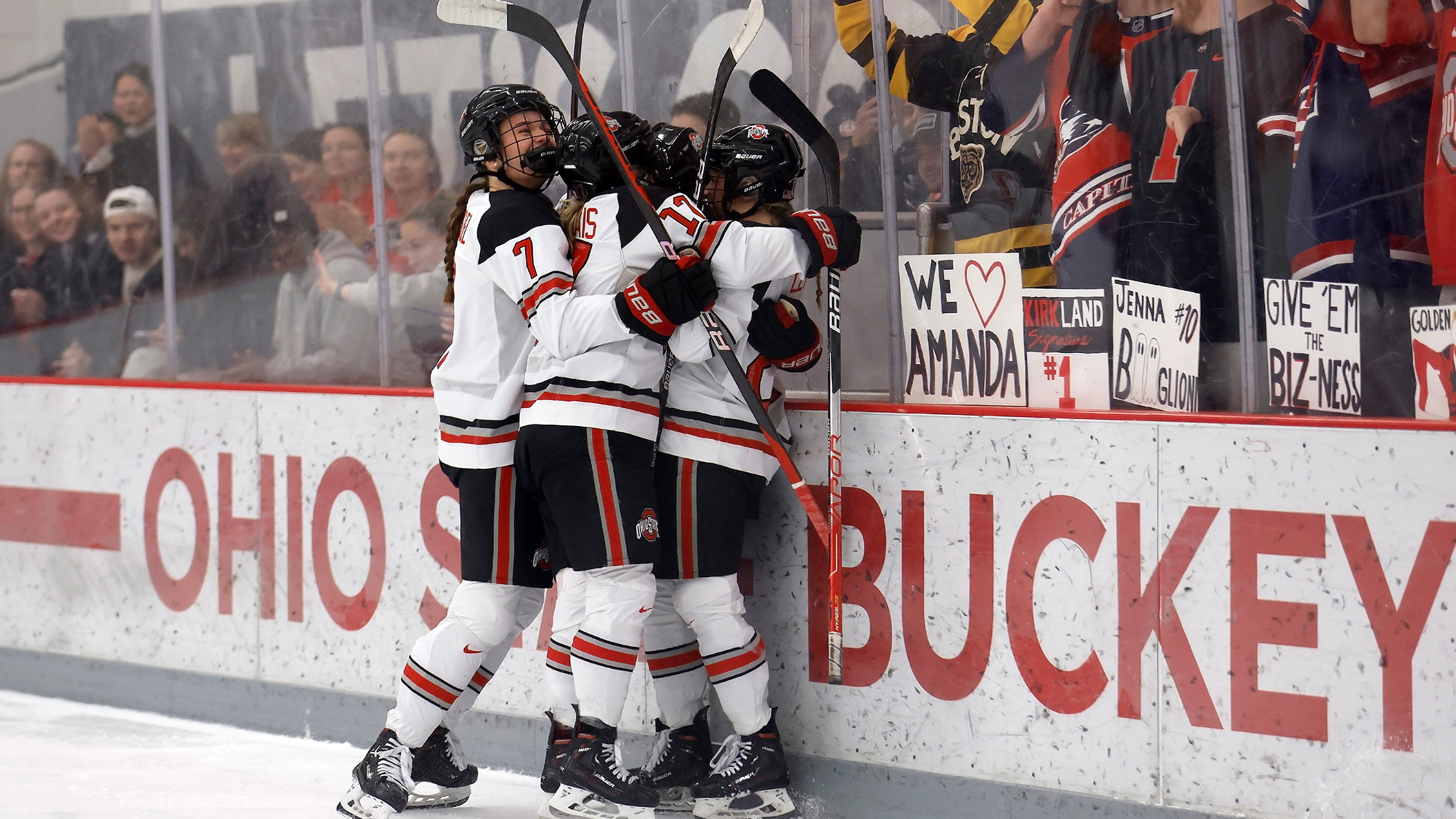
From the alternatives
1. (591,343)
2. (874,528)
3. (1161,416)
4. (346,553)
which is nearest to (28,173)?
(346,553)

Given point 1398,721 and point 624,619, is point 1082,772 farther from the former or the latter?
point 624,619

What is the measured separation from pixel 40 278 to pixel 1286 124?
367 cm

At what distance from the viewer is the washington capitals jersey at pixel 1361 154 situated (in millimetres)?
2291

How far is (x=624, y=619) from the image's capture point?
2.51 m

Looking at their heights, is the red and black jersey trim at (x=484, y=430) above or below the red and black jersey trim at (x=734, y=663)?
above

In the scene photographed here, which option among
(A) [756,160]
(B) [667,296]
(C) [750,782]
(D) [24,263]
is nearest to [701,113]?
(A) [756,160]

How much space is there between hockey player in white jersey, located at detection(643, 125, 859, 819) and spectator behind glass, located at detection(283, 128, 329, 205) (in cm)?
142

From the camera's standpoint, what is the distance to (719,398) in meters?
2.64

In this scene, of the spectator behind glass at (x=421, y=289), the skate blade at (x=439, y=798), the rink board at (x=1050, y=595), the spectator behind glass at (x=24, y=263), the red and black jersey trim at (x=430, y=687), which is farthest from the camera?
the spectator behind glass at (x=24, y=263)

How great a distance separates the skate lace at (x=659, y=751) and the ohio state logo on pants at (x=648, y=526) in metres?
0.51

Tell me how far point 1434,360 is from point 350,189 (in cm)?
267

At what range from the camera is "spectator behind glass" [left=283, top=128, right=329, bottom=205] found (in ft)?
11.7

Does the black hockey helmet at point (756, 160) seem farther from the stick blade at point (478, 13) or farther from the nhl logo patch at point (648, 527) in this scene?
the nhl logo patch at point (648, 527)

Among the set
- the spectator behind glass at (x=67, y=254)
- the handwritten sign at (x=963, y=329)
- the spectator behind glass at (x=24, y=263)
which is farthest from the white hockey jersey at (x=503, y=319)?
the spectator behind glass at (x=24, y=263)
